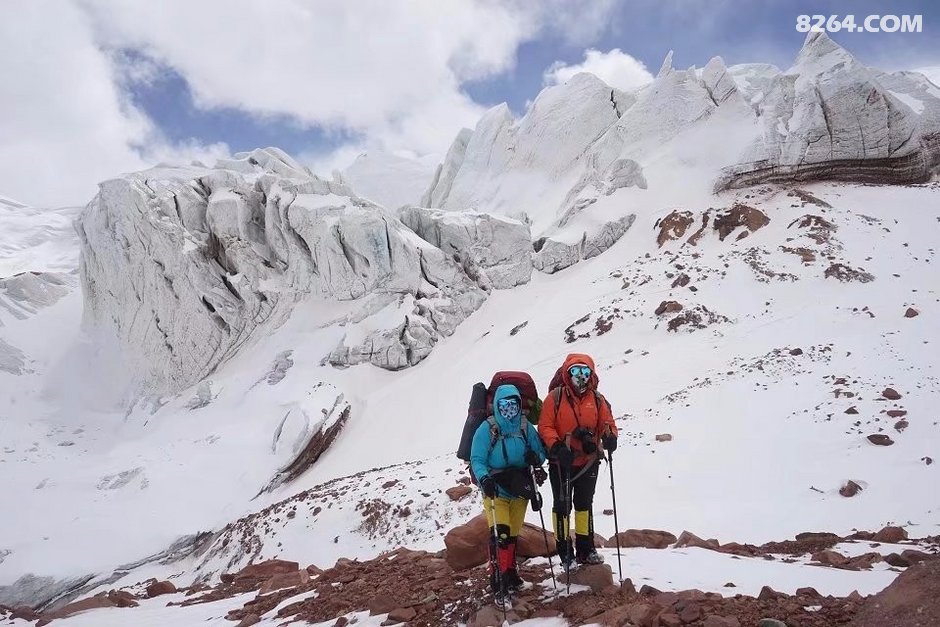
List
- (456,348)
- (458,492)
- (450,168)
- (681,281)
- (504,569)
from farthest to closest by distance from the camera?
(450,168)
(456,348)
(681,281)
(458,492)
(504,569)

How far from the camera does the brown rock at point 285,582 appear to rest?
368 inches

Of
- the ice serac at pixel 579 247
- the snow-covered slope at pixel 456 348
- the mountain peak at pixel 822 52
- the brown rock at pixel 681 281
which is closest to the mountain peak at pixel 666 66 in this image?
the snow-covered slope at pixel 456 348

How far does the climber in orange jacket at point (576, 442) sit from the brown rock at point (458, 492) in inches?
293

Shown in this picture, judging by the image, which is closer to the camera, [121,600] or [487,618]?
[487,618]

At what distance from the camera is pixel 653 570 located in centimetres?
639

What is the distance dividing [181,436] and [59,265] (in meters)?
42.2

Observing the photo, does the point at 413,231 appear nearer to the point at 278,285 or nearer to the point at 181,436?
the point at 278,285

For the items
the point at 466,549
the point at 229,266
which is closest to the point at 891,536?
the point at 466,549

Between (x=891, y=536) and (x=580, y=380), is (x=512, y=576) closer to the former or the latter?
(x=580, y=380)

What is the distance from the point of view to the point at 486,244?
38.2 metres

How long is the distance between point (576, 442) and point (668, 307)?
2064 centimetres

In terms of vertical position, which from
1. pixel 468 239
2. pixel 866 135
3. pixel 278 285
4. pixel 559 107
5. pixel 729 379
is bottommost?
pixel 729 379

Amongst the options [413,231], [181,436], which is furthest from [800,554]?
[413,231]

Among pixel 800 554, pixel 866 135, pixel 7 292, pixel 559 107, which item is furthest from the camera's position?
pixel 559 107
